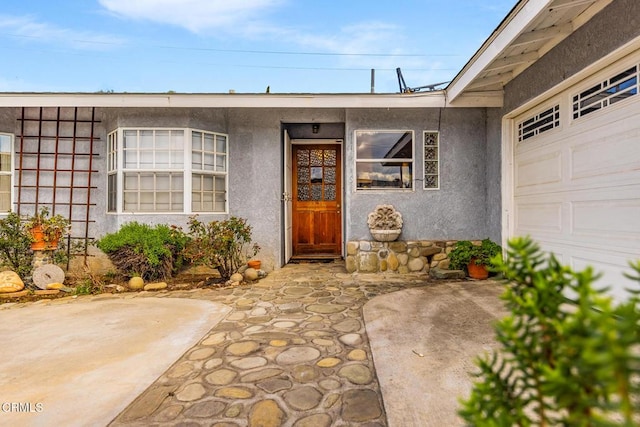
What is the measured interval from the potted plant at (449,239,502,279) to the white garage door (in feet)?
2.33

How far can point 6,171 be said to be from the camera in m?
5.50

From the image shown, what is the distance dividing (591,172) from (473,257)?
2.02 metres

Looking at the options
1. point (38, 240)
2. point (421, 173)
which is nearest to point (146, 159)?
point (38, 240)

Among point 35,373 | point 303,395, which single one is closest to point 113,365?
point 35,373

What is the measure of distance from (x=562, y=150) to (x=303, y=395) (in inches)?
148

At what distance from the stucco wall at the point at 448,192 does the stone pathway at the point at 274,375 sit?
2.13 meters

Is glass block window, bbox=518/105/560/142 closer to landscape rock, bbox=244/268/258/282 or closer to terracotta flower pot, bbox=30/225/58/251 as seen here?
landscape rock, bbox=244/268/258/282

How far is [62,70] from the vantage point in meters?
11.1

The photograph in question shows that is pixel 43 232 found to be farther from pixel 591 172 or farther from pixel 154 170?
pixel 591 172

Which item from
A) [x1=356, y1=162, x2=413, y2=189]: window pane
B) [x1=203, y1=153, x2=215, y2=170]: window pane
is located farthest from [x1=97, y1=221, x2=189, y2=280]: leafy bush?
[x1=356, y1=162, x2=413, y2=189]: window pane

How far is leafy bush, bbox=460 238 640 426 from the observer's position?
0.44 metres

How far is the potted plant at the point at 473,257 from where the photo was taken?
4.68m

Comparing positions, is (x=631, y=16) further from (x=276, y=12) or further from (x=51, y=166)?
(x=276, y=12)

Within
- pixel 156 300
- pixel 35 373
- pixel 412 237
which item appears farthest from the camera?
pixel 412 237
